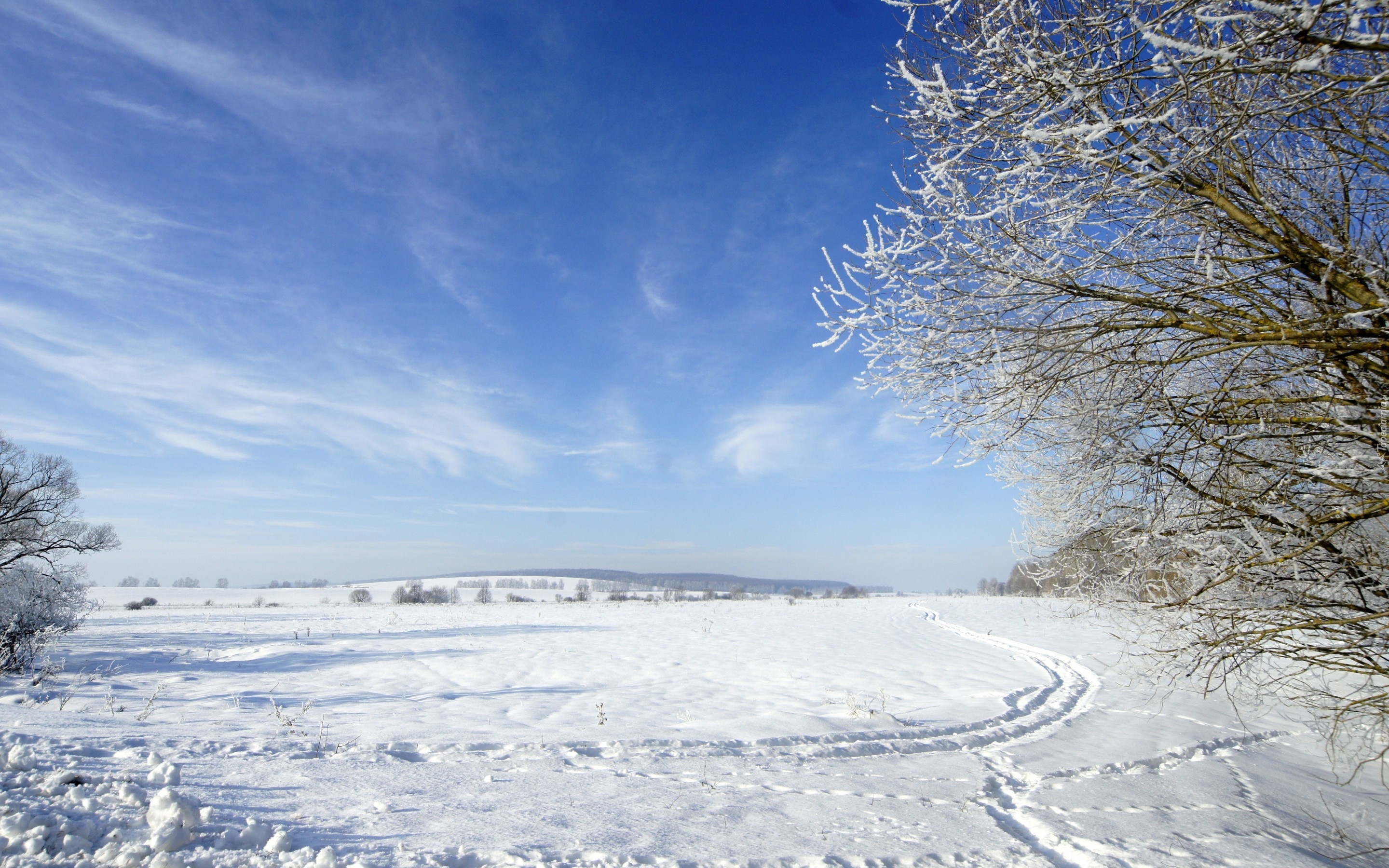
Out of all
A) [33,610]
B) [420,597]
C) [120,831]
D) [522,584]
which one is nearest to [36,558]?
[33,610]

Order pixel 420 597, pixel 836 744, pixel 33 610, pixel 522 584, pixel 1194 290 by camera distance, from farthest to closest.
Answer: pixel 522 584 → pixel 420 597 → pixel 33 610 → pixel 836 744 → pixel 1194 290

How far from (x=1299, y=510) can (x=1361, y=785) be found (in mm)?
5817

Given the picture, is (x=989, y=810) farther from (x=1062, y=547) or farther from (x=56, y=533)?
(x=56, y=533)

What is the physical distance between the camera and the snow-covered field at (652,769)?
3.48 metres

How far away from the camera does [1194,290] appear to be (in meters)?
3.05

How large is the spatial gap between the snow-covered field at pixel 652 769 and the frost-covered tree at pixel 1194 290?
5.25ft

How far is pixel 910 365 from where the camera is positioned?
396cm

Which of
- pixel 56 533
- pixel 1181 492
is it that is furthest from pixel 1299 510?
pixel 56 533

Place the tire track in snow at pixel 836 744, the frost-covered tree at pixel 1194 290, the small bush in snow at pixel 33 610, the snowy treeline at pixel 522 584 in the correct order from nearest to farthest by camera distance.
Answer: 1. the frost-covered tree at pixel 1194 290
2. the tire track in snow at pixel 836 744
3. the small bush in snow at pixel 33 610
4. the snowy treeline at pixel 522 584

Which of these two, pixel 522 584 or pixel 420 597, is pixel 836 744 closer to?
pixel 420 597

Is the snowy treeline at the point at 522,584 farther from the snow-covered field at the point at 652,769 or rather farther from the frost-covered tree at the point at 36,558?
the snow-covered field at the point at 652,769

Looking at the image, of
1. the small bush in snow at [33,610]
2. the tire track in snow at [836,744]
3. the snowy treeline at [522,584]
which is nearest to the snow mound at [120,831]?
the tire track in snow at [836,744]

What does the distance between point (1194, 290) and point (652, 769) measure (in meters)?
4.82

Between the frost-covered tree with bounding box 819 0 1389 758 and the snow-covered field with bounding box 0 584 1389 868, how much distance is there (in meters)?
1.60
